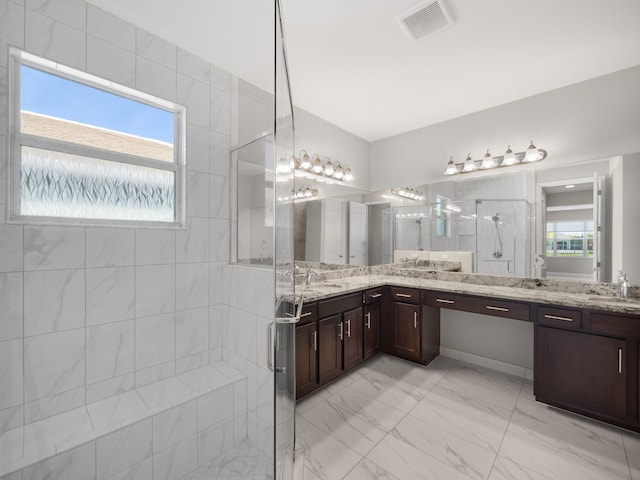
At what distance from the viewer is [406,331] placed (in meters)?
2.77

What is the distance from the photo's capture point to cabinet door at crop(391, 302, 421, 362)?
2.71 metres

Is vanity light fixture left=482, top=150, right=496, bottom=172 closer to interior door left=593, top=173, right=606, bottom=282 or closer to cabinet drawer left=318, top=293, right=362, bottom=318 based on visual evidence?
interior door left=593, top=173, right=606, bottom=282

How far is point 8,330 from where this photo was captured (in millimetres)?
1432

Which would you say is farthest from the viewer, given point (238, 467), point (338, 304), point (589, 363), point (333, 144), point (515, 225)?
point (333, 144)

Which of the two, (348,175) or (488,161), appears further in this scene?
(348,175)

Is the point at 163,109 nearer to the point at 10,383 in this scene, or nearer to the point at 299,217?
the point at 299,217

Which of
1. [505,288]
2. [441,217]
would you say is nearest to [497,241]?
[505,288]

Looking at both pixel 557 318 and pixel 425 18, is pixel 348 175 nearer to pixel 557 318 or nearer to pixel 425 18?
pixel 425 18

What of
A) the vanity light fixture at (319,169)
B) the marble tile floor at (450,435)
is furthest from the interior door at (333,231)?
the marble tile floor at (450,435)

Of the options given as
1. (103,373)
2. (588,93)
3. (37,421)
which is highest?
(588,93)

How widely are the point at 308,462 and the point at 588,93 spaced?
3584 mm

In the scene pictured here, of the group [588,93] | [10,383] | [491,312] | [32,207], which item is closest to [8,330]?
[10,383]

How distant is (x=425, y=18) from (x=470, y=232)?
1964mm

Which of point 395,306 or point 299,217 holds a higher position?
point 299,217
